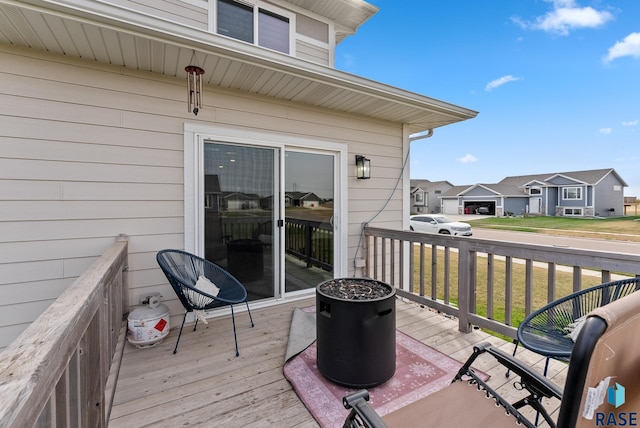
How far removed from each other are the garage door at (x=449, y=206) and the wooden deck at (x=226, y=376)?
3362 cm

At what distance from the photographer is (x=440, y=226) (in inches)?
603

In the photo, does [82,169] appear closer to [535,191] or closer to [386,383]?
[386,383]

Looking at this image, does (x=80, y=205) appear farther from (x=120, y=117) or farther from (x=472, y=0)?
(x=472, y=0)

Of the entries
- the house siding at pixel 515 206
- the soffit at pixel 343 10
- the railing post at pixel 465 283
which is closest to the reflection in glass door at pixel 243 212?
the railing post at pixel 465 283

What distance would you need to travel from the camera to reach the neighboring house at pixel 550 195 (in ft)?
84.2

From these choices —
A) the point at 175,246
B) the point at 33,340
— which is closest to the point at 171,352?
the point at 175,246

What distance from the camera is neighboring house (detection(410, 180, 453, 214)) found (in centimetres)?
3576

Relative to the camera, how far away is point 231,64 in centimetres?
266

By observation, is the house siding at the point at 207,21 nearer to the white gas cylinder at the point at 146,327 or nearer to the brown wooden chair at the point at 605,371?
the white gas cylinder at the point at 146,327

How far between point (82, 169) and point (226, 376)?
2.19 m

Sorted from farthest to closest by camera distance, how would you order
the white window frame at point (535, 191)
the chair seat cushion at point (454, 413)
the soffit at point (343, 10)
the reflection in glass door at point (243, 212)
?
the white window frame at point (535, 191)
the soffit at point (343, 10)
the reflection in glass door at point (243, 212)
the chair seat cushion at point (454, 413)

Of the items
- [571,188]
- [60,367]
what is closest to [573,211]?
[571,188]

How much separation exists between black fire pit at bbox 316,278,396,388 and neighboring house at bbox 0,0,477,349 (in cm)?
162

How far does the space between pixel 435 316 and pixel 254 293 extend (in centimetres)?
211
